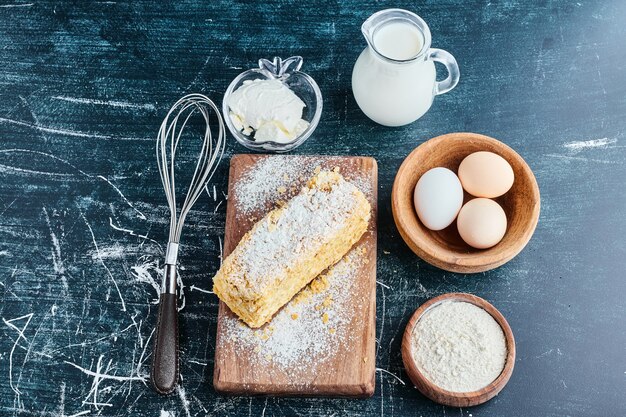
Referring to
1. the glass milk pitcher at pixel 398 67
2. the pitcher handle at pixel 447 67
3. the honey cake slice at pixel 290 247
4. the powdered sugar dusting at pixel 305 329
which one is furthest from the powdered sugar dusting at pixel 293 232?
the pitcher handle at pixel 447 67

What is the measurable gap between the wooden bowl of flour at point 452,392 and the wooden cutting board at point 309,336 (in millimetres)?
74

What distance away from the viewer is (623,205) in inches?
64.4

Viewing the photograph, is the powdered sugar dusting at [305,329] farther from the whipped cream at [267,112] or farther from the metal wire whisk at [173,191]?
the whipped cream at [267,112]

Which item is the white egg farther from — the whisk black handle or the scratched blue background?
the whisk black handle

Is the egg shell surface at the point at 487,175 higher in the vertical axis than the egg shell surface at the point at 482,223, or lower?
higher

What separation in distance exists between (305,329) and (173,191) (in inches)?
16.9

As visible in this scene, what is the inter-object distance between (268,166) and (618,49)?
0.86m

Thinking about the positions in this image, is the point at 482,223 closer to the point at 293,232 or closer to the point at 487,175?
the point at 487,175

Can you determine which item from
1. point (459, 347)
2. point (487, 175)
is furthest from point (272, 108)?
point (459, 347)

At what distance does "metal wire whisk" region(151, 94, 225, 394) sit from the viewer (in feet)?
4.91

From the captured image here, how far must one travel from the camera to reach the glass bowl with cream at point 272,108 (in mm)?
1647

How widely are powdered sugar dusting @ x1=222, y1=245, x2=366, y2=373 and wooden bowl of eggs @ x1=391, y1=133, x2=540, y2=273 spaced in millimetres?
173

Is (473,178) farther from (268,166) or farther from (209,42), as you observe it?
(209,42)

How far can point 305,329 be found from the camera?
59.1 inches
